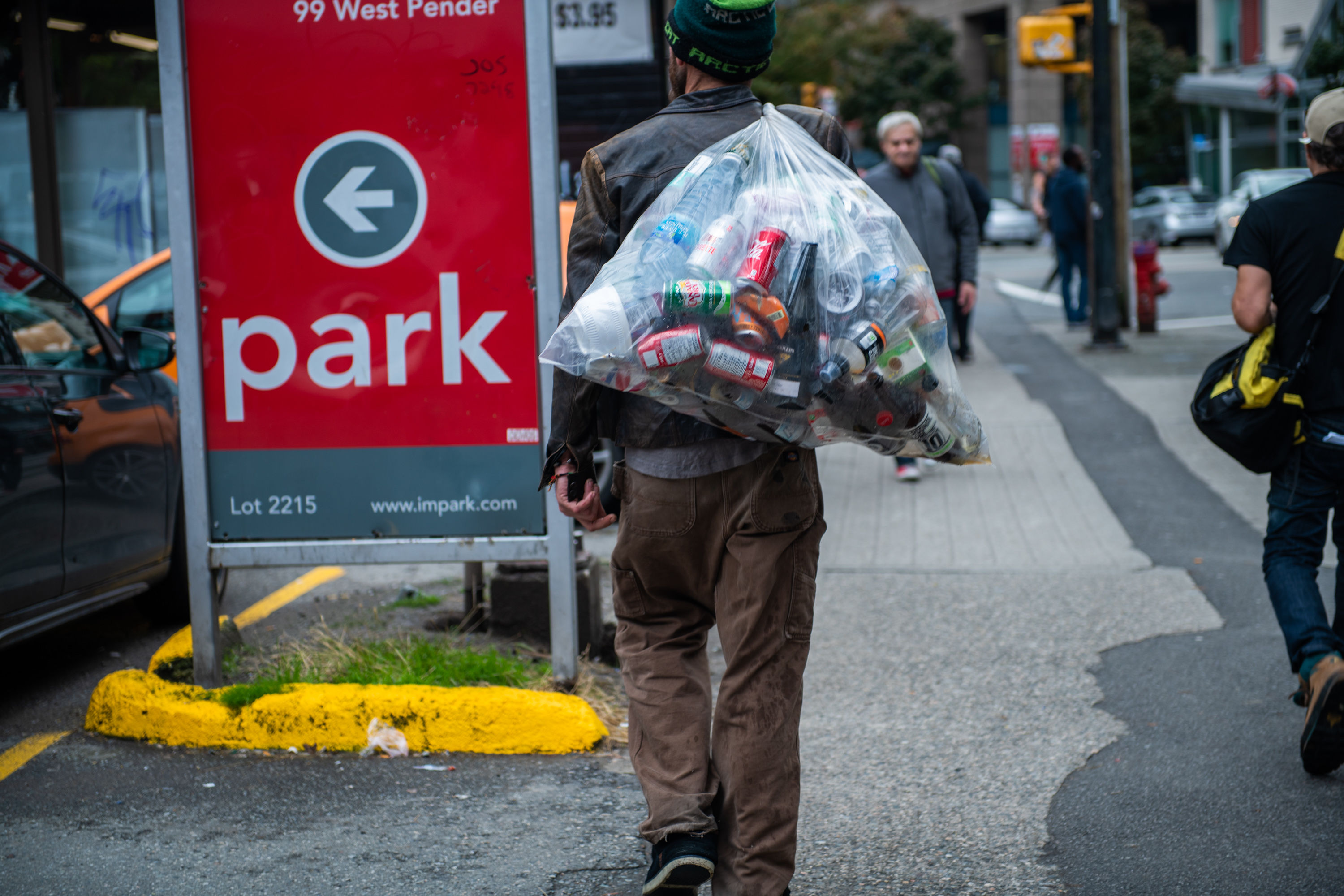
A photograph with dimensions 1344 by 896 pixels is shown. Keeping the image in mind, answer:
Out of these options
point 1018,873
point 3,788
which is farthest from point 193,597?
point 1018,873

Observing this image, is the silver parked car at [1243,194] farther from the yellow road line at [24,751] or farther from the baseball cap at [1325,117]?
the yellow road line at [24,751]

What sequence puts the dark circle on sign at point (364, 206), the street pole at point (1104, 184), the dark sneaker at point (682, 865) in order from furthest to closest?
1. the street pole at point (1104, 184)
2. the dark circle on sign at point (364, 206)
3. the dark sneaker at point (682, 865)

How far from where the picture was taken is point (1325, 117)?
3.90 metres

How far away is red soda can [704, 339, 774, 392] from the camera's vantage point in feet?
8.32

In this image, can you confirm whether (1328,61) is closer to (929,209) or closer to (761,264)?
(929,209)

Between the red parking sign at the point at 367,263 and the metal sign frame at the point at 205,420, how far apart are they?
0.04 meters

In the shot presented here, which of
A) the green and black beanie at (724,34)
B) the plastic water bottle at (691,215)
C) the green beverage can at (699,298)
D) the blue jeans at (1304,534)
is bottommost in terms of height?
the blue jeans at (1304,534)

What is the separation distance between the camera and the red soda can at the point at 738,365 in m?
2.54

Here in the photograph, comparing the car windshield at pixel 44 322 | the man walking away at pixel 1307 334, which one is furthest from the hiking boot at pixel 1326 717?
the car windshield at pixel 44 322

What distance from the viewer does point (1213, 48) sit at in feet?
150

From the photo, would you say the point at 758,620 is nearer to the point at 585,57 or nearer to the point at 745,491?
the point at 745,491

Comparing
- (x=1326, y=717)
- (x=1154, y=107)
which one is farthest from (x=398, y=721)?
(x=1154, y=107)

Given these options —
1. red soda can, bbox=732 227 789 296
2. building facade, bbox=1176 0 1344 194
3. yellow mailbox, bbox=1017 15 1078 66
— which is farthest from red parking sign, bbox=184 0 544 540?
building facade, bbox=1176 0 1344 194

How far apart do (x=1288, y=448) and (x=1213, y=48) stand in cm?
4687
